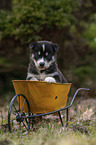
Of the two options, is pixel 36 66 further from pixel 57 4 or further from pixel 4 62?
pixel 4 62

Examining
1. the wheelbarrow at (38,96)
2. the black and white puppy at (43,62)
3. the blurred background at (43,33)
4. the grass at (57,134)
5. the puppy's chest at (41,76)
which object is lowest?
the grass at (57,134)

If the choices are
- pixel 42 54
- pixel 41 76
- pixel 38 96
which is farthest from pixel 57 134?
pixel 42 54

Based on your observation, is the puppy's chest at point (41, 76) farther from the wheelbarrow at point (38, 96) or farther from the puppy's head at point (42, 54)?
the wheelbarrow at point (38, 96)

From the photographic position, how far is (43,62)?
311 cm

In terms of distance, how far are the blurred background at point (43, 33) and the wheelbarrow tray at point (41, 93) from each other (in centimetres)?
259

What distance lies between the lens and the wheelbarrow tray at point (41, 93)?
2797 millimetres

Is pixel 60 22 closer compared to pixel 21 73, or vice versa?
pixel 60 22

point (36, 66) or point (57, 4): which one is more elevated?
point (57, 4)

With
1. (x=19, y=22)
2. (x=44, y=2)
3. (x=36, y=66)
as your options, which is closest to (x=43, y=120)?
(x=36, y=66)

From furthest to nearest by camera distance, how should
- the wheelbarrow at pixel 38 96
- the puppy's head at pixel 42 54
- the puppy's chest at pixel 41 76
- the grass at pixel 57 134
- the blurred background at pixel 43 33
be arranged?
the blurred background at pixel 43 33 → the puppy's chest at pixel 41 76 → the puppy's head at pixel 42 54 → the wheelbarrow at pixel 38 96 → the grass at pixel 57 134

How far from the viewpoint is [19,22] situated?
6180 millimetres

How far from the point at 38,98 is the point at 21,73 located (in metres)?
5.33

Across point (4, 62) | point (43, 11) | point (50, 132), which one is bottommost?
point (50, 132)

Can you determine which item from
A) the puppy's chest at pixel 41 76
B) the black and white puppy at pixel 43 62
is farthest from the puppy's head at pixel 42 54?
the puppy's chest at pixel 41 76
